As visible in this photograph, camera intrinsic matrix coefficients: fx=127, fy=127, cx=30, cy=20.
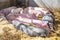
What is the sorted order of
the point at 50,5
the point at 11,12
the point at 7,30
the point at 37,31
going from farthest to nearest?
the point at 11,12
the point at 50,5
the point at 7,30
the point at 37,31

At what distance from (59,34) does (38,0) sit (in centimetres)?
68

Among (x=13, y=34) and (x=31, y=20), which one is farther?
(x=31, y=20)

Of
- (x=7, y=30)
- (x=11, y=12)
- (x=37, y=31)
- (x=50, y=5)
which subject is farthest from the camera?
(x=11, y=12)

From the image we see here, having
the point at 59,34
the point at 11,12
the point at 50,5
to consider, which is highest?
the point at 50,5

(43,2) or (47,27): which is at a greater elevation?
(43,2)

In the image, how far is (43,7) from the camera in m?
2.14

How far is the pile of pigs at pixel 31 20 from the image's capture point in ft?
4.90

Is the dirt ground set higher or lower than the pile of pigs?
lower

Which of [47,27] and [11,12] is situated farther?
[11,12]

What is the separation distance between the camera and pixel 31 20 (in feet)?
5.82

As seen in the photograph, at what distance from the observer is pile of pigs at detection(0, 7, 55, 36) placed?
4.90ft

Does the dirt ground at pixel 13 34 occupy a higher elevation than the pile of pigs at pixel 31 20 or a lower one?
lower

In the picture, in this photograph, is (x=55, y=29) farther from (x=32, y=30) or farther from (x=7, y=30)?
(x=7, y=30)

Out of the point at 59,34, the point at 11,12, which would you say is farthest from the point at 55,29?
the point at 11,12
